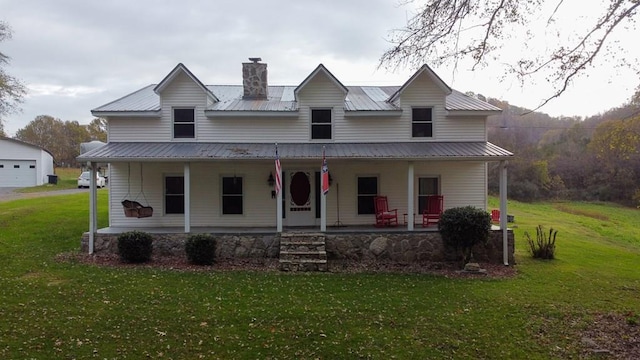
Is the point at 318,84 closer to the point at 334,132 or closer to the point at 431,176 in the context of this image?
the point at 334,132

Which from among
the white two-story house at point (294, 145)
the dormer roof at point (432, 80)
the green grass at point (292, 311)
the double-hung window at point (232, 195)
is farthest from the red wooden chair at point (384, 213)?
the double-hung window at point (232, 195)

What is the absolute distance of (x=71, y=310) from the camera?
745 cm

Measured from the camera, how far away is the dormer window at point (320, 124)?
48.4ft

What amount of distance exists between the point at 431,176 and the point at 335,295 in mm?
7607

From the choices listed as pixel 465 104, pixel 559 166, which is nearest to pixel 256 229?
pixel 465 104

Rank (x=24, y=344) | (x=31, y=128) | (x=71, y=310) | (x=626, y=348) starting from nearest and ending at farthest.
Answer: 1. (x=24, y=344)
2. (x=626, y=348)
3. (x=71, y=310)
4. (x=31, y=128)

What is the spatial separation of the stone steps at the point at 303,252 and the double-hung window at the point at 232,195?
2813mm

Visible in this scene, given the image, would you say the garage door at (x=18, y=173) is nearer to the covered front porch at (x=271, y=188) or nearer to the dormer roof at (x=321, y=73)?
the covered front porch at (x=271, y=188)

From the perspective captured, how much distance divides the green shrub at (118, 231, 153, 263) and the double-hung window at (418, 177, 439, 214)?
921 cm

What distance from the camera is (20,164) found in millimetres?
36781

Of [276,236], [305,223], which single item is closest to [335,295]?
[276,236]

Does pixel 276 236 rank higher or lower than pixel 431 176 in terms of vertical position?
lower

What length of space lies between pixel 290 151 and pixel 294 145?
0.85m

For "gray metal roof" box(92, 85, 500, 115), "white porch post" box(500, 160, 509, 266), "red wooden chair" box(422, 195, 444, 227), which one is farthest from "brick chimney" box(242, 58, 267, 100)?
"white porch post" box(500, 160, 509, 266)
